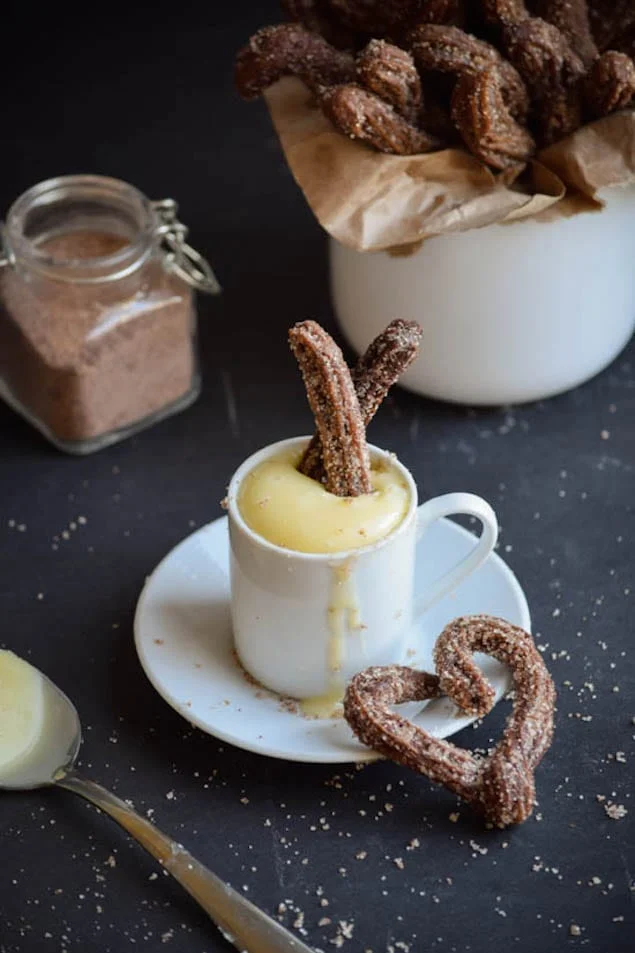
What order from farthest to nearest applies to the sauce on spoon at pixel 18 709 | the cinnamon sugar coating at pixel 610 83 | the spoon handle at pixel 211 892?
1. the cinnamon sugar coating at pixel 610 83
2. the sauce on spoon at pixel 18 709
3. the spoon handle at pixel 211 892

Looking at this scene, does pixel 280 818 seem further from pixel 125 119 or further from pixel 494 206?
pixel 125 119

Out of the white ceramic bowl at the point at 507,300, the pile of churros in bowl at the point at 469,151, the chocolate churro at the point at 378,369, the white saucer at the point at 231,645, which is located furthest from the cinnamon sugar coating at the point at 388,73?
the white saucer at the point at 231,645

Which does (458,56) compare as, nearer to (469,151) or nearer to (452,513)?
(469,151)

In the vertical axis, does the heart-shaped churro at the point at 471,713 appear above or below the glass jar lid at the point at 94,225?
below

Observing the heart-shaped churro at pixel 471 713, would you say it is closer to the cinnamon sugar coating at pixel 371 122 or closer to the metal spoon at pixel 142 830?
the metal spoon at pixel 142 830

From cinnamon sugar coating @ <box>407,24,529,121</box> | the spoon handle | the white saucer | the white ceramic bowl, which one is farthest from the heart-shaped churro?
cinnamon sugar coating @ <box>407,24,529,121</box>

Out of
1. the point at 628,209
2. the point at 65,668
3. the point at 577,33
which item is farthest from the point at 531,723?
the point at 577,33

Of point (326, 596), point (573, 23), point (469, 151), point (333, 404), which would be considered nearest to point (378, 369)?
point (333, 404)
